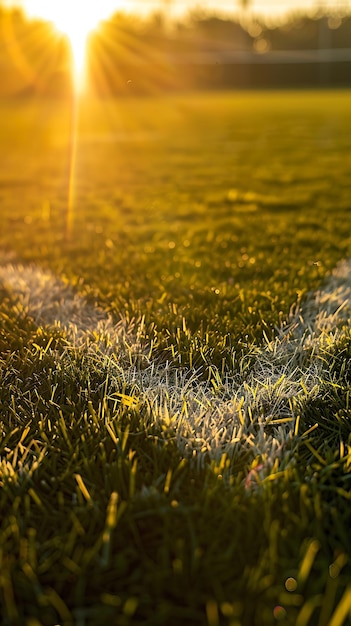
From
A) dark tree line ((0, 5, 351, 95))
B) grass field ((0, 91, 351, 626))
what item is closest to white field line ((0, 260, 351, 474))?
grass field ((0, 91, 351, 626))

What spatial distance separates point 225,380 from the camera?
185 centimetres

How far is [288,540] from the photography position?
3.85ft

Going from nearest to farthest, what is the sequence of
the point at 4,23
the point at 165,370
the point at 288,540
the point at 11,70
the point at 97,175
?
the point at 288,540 → the point at 165,370 → the point at 97,175 → the point at 11,70 → the point at 4,23

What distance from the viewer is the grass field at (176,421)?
109cm

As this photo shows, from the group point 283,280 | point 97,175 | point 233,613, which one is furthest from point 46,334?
point 97,175

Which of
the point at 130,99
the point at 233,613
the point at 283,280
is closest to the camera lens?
the point at 233,613

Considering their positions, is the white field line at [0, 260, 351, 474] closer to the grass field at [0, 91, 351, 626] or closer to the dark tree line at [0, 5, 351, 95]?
the grass field at [0, 91, 351, 626]

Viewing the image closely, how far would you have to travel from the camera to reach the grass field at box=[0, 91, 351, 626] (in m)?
1.09

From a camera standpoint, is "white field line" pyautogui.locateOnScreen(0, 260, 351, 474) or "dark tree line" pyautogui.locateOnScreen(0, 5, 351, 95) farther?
"dark tree line" pyautogui.locateOnScreen(0, 5, 351, 95)

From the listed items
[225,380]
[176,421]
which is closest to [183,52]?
[225,380]

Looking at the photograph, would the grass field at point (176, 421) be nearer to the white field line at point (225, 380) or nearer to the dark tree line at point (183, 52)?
the white field line at point (225, 380)

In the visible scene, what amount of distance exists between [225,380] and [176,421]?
309mm

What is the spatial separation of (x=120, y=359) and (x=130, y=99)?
58.9 feet

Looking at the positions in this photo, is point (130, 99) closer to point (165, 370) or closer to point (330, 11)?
point (330, 11)
